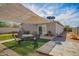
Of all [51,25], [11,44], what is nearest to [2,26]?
[11,44]

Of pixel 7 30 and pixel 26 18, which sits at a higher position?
pixel 26 18

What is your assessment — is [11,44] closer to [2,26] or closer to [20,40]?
[20,40]

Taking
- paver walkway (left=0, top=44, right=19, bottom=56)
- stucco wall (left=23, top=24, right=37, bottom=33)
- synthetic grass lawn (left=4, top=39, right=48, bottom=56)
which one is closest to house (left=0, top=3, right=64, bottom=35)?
stucco wall (left=23, top=24, right=37, bottom=33)

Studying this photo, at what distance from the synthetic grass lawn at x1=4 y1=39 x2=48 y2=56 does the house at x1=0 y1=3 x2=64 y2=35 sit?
0.11m

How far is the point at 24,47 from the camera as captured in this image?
170 centimetres

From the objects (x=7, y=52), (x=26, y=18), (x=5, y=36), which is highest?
(x=26, y=18)

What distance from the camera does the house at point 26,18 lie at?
1.70 m

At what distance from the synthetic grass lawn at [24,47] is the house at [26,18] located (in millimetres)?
106

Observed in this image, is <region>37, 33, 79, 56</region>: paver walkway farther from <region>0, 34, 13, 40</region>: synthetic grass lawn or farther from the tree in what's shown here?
<region>0, 34, 13, 40</region>: synthetic grass lawn

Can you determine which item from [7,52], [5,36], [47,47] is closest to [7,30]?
[5,36]

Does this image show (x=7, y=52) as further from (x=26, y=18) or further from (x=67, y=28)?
(x=67, y=28)

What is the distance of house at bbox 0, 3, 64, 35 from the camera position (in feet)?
5.59

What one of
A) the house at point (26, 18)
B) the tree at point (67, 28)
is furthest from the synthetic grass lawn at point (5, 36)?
the tree at point (67, 28)

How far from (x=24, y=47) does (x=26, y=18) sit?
296 mm
